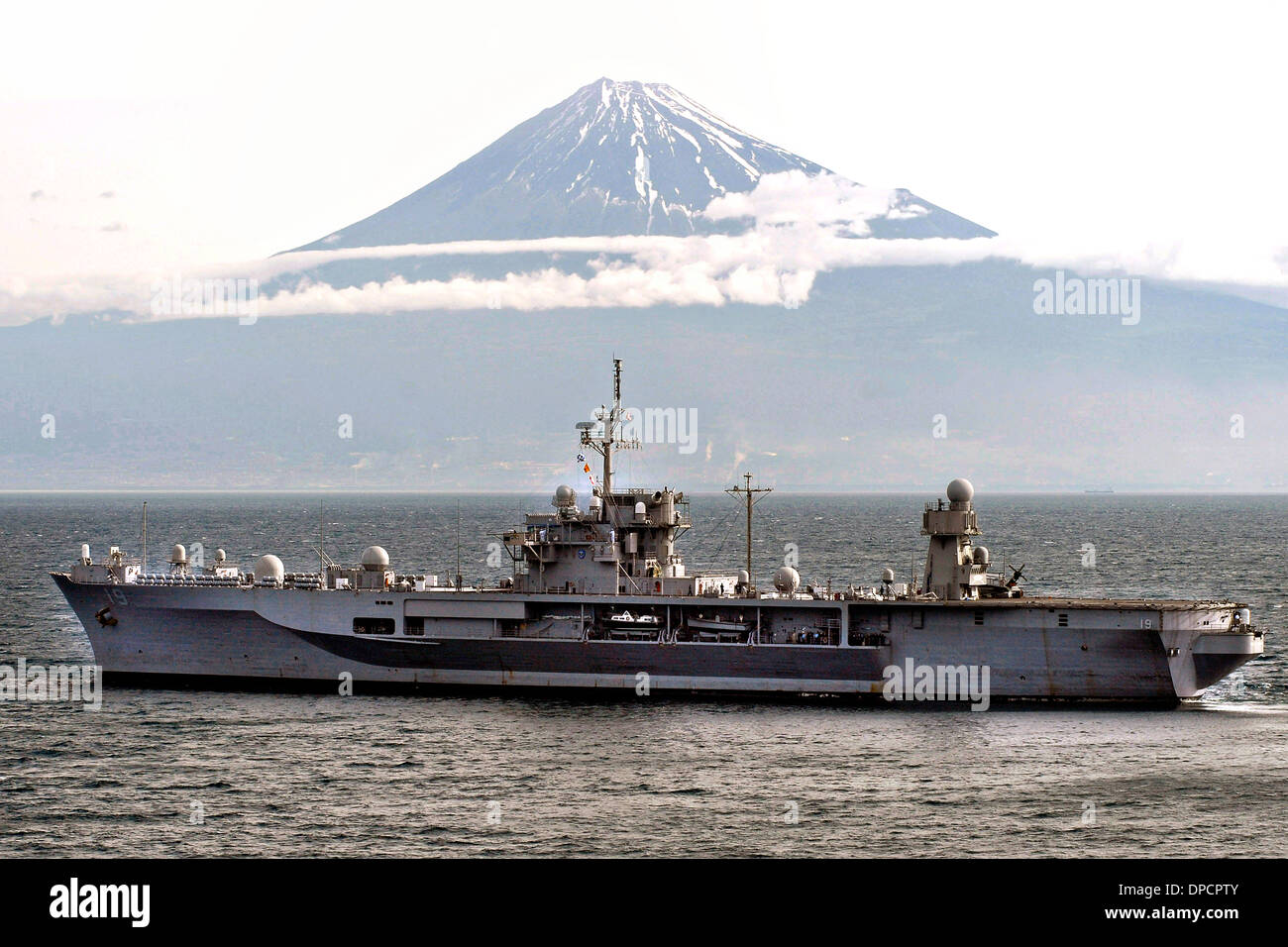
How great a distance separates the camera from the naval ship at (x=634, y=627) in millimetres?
45281

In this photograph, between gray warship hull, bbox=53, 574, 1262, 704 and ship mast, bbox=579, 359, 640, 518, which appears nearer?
gray warship hull, bbox=53, 574, 1262, 704

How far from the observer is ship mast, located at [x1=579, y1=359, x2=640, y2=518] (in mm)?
50062

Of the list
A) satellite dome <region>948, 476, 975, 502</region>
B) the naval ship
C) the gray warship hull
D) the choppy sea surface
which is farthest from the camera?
satellite dome <region>948, 476, 975, 502</region>

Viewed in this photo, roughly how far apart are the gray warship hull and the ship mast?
415cm

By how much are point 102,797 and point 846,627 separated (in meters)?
22.6

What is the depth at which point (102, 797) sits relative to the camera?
3481 centimetres

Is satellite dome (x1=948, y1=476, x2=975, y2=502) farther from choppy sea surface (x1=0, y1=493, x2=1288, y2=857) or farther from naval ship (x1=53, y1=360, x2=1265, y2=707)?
choppy sea surface (x1=0, y1=493, x2=1288, y2=857)

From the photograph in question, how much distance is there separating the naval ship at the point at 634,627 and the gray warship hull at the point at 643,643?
0.06 metres

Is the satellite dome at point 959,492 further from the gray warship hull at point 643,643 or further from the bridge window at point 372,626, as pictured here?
the bridge window at point 372,626

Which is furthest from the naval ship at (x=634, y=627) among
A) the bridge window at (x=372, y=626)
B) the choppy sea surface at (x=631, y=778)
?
the choppy sea surface at (x=631, y=778)

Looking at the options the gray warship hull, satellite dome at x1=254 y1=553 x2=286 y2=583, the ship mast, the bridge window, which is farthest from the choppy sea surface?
the ship mast

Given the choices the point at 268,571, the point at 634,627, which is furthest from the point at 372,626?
the point at 634,627
